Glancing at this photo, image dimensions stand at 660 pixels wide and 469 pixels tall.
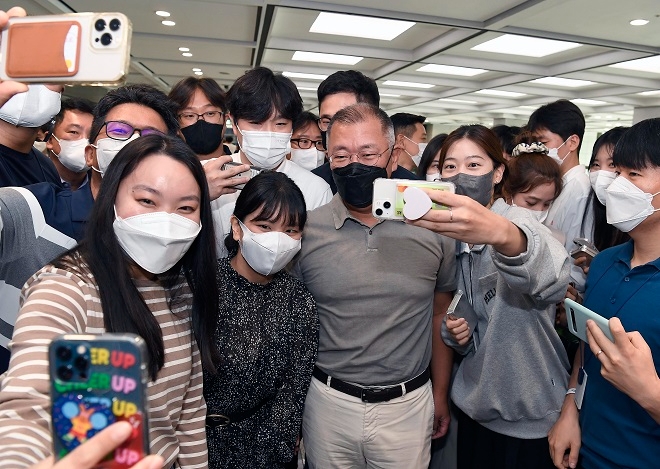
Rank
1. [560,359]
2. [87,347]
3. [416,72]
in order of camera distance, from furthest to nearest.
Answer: [416,72]
[560,359]
[87,347]

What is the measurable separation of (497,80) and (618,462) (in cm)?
795

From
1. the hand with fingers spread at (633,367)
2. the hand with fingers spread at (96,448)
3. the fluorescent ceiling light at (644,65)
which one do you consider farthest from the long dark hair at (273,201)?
the fluorescent ceiling light at (644,65)

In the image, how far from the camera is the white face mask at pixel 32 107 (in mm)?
1687

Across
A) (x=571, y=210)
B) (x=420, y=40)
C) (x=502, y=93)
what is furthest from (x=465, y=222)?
(x=502, y=93)

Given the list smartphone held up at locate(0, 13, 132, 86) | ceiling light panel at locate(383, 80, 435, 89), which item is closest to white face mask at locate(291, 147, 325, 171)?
smartphone held up at locate(0, 13, 132, 86)

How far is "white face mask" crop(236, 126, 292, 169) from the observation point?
6.94 ft

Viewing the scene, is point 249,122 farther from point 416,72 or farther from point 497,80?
point 497,80

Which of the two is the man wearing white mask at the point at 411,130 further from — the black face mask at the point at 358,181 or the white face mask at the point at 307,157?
the black face mask at the point at 358,181

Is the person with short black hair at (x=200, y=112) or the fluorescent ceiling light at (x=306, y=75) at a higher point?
the fluorescent ceiling light at (x=306, y=75)

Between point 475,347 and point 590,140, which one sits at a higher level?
point 590,140

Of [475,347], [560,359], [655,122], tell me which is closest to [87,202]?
[475,347]

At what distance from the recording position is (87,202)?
154cm

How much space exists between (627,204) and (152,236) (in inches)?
57.8

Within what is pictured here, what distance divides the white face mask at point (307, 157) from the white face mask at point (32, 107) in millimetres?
2106
